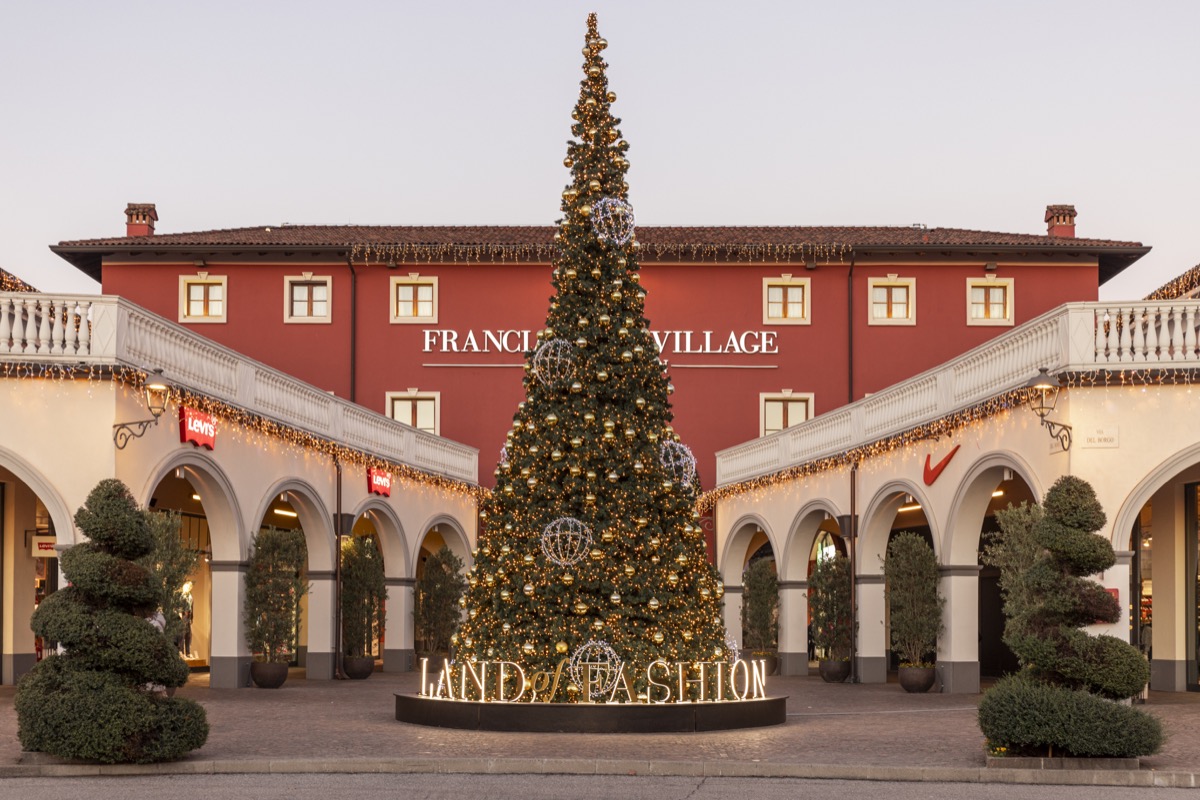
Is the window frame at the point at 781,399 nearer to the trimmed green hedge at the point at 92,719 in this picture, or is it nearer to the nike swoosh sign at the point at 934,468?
the nike swoosh sign at the point at 934,468

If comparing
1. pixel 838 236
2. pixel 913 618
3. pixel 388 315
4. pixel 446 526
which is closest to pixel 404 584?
pixel 446 526

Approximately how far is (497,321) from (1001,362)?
20174 millimetres

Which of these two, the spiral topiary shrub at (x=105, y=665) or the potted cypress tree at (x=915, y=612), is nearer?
the spiral topiary shrub at (x=105, y=665)

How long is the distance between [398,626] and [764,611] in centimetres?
765

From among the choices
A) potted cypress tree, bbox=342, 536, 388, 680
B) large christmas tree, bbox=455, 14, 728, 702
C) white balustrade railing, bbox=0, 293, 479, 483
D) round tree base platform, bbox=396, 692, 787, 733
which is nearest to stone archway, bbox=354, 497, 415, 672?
potted cypress tree, bbox=342, 536, 388, 680

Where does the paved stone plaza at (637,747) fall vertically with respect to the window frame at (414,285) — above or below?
below

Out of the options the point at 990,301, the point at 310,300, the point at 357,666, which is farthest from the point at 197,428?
the point at 990,301

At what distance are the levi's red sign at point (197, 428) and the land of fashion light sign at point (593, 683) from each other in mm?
5755

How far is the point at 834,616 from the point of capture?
99.1 feet

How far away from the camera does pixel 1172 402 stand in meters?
20.0

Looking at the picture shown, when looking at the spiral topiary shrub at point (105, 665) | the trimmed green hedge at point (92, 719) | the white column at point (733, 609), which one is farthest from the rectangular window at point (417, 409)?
the trimmed green hedge at point (92, 719)

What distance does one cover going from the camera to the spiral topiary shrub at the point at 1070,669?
13625mm

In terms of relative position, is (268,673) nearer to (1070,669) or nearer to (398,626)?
(398,626)

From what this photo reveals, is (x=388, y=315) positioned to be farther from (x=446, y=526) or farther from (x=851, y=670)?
(x=851, y=670)
